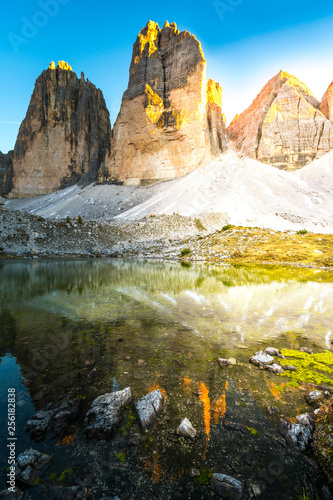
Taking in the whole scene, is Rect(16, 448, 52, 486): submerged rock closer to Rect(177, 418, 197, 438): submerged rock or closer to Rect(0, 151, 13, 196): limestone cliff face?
Rect(177, 418, 197, 438): submerged rock

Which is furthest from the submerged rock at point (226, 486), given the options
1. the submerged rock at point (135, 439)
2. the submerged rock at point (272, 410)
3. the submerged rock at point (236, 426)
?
the submerged rock at point (272, 410)

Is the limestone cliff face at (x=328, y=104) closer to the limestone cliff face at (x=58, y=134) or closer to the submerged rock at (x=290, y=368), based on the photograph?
the limestone cliff face at (x=58, y=134)

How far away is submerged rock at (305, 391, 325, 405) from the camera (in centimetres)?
381

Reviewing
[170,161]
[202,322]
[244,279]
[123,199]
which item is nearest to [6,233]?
[244,279]

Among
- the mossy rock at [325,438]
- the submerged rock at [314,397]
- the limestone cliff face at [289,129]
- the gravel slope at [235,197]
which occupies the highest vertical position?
the limestone cliff face at [289,129]

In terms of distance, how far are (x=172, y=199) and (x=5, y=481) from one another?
55509 mm

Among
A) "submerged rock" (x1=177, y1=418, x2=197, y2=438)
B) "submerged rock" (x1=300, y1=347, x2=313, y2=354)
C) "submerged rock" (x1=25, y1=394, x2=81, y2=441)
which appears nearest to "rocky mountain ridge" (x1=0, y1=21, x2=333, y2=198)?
"submerged rock" (x1=300, y1=347, x2=313, y2=354)

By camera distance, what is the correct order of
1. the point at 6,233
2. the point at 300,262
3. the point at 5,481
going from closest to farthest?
the point at 5,481
the point at 300,262
the point at 6,233

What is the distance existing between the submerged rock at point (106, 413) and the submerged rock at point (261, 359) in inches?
110

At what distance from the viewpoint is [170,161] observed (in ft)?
244

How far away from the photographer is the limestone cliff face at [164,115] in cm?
7175

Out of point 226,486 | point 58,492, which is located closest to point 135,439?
point 58,492

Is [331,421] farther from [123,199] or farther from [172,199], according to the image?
[123,199]

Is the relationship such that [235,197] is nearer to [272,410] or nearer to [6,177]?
[272,410]
